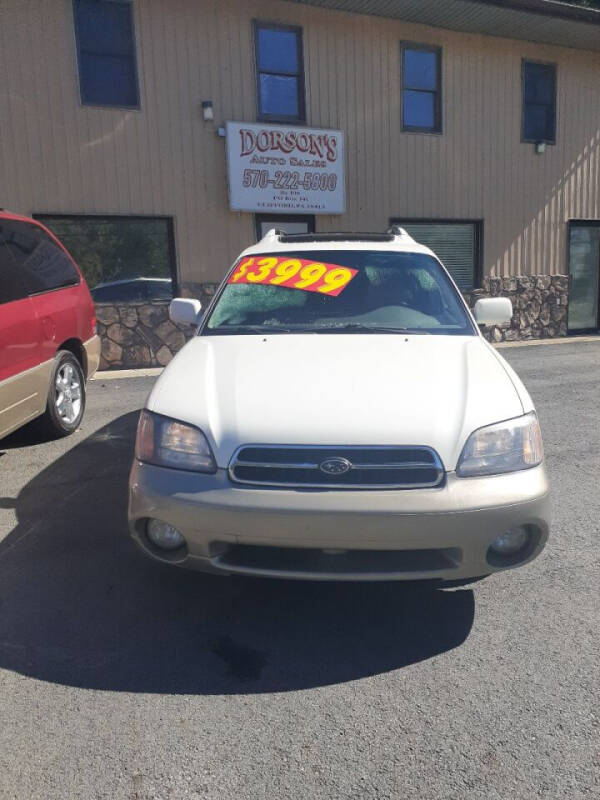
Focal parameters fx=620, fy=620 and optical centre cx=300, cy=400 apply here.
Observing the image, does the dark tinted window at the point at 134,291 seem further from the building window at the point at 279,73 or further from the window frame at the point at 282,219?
the building window at the point at 279,73

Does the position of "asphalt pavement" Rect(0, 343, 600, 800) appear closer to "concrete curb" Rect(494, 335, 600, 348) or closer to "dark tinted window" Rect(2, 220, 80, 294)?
"dark tinted window" Rect(2, 220, 80, 294)

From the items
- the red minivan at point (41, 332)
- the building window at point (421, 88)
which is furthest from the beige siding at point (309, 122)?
the red minivan at point (41, 332)

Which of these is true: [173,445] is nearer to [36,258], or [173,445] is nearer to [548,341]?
[36,258]

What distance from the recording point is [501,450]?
8.46 feet

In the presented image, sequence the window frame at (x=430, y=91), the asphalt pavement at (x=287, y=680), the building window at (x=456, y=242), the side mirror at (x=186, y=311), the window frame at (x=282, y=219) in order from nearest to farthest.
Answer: the asphalt pavement at (x=287, y=680)
the side mirror at (x=186, y=311)
the window frame at (x=282, y=219)
the window frame at (x=430, y=91)
the building window at (x=456, y=242)

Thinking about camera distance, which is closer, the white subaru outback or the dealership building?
the white subaru outback

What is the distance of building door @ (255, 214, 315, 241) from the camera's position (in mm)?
10859

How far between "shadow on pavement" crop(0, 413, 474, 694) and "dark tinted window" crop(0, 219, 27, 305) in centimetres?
200

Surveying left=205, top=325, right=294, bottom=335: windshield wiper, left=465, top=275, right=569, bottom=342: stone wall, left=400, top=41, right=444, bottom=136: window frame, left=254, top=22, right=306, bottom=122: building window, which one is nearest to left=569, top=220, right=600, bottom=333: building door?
left=465, top=275, right=569, bottom=342: stone wall

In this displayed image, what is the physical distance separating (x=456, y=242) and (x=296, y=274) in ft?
30.8

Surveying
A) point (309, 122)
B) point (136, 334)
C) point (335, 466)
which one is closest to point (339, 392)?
point (335, 466)

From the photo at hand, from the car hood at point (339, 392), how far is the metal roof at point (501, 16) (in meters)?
9.56

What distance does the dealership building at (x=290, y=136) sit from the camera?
9.42 meters

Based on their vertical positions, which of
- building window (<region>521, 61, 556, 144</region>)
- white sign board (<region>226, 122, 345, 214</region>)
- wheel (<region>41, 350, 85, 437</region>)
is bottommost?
wheel (<region>41, 350, 85, 437</region>)
